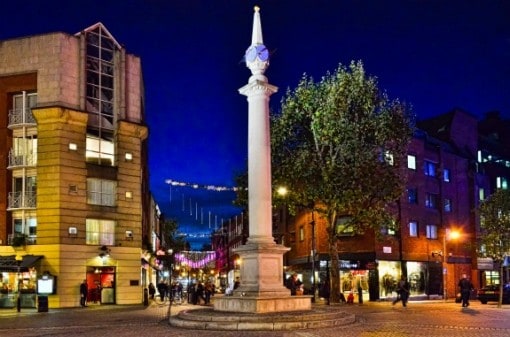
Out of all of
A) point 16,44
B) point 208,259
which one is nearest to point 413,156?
point 16,44

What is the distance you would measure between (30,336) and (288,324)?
7932mm

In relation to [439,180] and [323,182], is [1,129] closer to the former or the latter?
[323,182]

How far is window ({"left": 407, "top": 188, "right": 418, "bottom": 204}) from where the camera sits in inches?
2123

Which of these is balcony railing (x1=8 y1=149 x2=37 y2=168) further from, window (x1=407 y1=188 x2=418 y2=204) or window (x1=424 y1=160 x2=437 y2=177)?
window (x1=424 y1=160 x2=437 y2=177)

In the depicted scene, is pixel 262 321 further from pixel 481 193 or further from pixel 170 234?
pixel 170 234

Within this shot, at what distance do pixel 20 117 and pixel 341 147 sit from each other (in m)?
21.9

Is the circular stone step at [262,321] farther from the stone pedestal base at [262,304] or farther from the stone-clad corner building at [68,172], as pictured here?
the stone-clad corner building at [68,172]

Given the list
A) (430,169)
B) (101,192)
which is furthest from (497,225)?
(101,192)

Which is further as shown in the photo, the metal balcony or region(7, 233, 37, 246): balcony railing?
the metal balcony

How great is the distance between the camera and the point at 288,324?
20.4 meters

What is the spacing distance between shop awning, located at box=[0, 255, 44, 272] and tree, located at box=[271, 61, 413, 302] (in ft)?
52.7

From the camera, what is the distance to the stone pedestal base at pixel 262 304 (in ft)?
72.9

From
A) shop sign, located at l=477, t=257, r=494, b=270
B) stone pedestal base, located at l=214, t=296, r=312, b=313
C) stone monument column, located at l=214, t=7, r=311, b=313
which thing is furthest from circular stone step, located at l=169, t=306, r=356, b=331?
shop sign, located at l=477, t=257, r=494, b=270

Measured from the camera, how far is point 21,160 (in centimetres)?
4366
